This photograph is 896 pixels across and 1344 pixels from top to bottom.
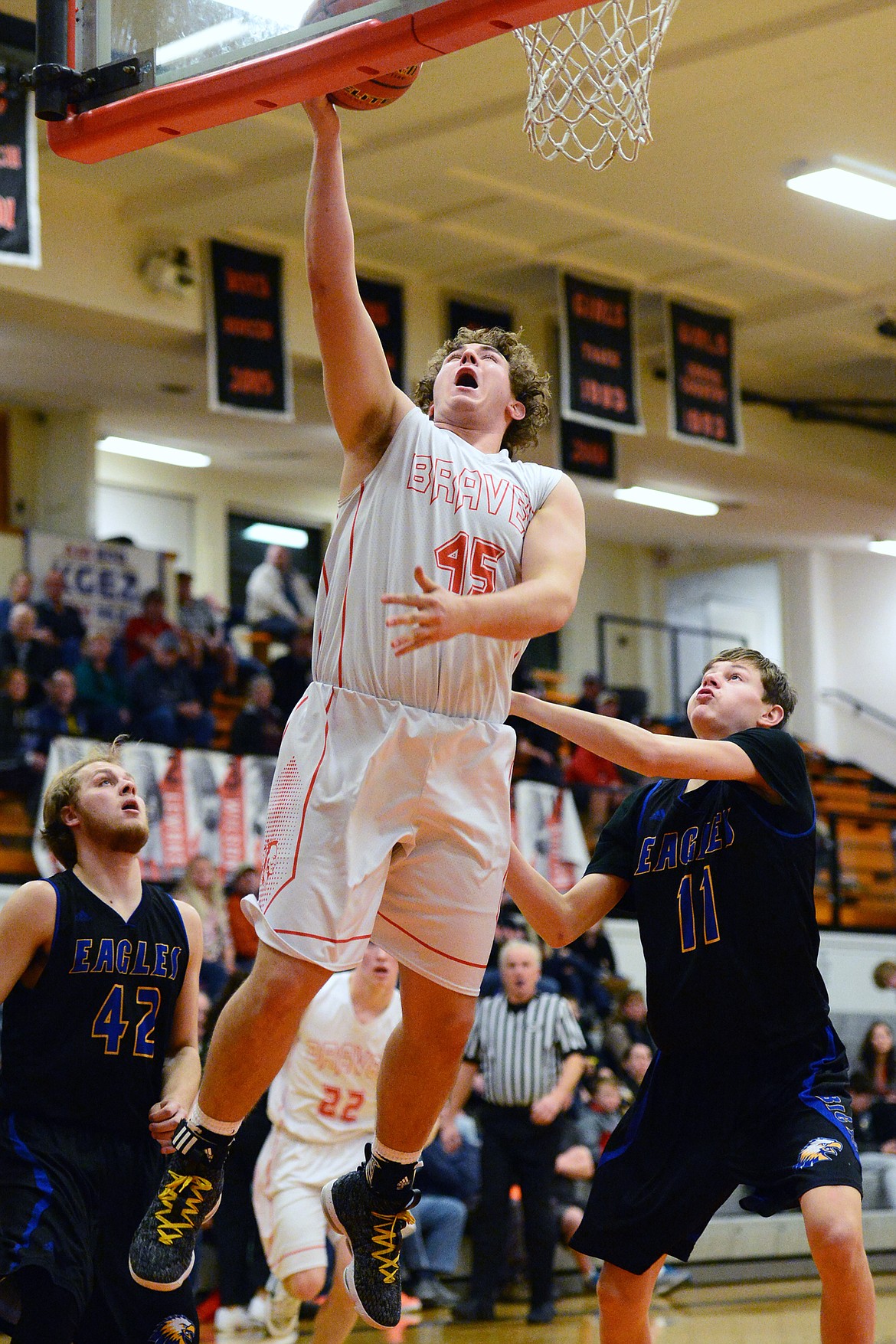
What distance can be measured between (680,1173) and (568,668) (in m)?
17.9

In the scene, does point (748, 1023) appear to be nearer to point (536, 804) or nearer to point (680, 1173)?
point (680, 1173)

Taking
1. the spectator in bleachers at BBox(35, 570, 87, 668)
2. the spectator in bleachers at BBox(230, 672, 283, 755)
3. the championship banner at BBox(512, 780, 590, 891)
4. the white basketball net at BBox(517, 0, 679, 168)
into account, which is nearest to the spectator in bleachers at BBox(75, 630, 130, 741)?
the spectator in bleachers at BBox(35, 570, 87, 668)

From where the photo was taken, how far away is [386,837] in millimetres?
3533

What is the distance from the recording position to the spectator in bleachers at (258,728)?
41.9 ft

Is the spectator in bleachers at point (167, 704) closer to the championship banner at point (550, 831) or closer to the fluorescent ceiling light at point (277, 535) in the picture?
the championship banner at point (550, 831)

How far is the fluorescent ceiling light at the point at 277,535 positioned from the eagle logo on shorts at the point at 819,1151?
1597 centimetres

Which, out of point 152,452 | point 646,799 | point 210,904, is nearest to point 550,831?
point 210,904

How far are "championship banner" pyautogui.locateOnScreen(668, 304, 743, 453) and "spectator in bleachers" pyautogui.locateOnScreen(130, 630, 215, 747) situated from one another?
14.5ft

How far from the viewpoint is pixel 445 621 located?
10.2 feet

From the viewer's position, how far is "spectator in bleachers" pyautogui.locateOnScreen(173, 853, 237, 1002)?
10.6 m

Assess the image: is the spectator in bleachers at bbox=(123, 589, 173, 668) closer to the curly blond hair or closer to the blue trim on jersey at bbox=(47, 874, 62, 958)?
the blue trim on jersey at bbox=(47, 874, 62, 958)

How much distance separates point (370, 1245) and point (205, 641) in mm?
11309

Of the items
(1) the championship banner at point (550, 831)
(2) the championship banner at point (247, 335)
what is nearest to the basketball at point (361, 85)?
(2) the championship banner at point (247, 335)

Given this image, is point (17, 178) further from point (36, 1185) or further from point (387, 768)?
point (387, 768)
